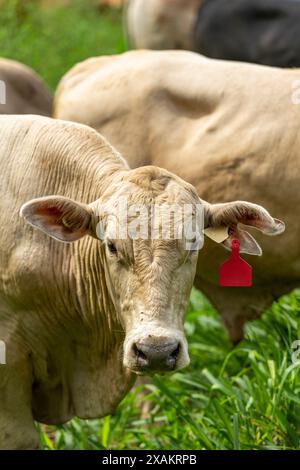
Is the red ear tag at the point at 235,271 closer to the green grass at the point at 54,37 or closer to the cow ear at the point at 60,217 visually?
the cow ear at the point at 60,217

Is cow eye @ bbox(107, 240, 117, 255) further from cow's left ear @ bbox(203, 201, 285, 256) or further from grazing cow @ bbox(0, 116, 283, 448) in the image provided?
cow's left ear @ bbox(203, 201, 285, 256)

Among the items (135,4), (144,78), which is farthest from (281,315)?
(135,4)

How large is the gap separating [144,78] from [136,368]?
226cm

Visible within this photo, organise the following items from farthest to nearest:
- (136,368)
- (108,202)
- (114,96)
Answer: (114,96) → (108,202) → (136,368)

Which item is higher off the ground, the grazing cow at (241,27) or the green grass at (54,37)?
the grazing cow at (241,27)

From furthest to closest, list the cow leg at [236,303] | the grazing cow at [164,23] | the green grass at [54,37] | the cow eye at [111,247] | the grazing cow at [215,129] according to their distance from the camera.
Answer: the green grass at [54,37]
the grazing cow at [164,23]
the cow leg at [236,303]
the grazing cow at [215,129]
the cow eye at [111,247]

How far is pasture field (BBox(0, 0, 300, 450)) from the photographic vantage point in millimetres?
5188

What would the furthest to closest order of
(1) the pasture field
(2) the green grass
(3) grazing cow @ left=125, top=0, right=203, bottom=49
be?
(2) the green grass < (3) grazing cow @ left=125, top=0, right=203, bottom=49 < (1) the pasture field

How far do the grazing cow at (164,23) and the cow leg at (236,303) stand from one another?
3221 millimetres

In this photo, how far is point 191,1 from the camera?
8875 millimetres

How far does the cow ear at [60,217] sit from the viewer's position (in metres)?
4.27

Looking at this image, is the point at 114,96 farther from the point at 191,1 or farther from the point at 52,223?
the point at 191,1

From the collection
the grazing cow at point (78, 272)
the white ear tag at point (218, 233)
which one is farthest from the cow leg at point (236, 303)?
the white ear tag at point (218, 233)

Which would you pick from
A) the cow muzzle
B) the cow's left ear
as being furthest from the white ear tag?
the cow muzzle
